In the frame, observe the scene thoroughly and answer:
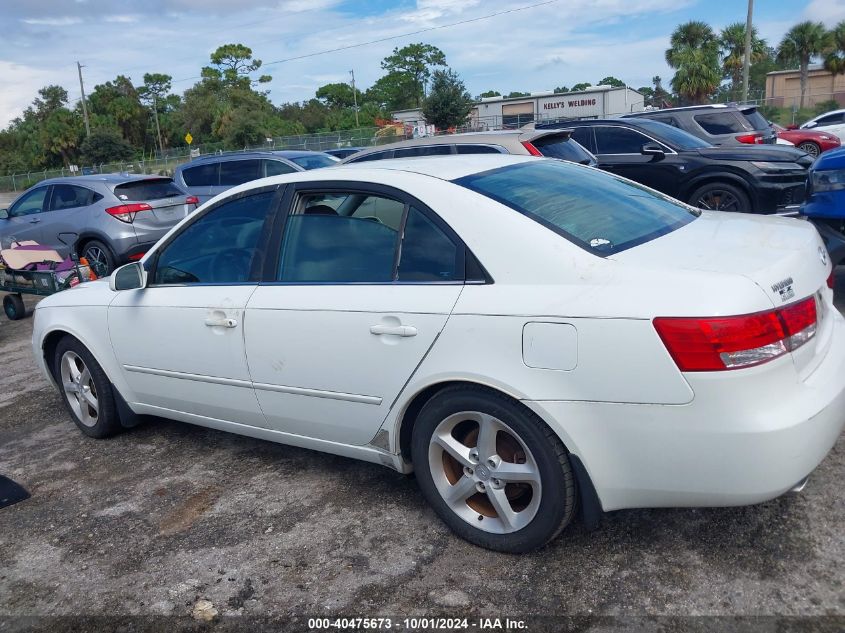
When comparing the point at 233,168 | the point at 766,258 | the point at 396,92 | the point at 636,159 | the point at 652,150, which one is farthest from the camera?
the point at 396,92

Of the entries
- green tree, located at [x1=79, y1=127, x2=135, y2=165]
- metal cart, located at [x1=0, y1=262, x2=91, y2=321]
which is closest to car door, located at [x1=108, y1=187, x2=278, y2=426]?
metal cart, located at [x1=0, y1=262, x2=91, y2=321]

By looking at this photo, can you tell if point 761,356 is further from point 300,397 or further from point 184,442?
point 184,442

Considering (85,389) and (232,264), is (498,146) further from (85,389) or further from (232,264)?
(85,389)

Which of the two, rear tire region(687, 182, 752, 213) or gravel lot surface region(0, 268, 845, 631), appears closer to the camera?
gravel lot surface region(0, 268, 845, 631)

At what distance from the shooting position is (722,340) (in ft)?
8.13

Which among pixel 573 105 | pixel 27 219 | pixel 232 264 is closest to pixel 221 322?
pixel 232 264

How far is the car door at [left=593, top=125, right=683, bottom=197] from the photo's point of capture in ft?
31.4

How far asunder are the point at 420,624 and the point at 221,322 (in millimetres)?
1788

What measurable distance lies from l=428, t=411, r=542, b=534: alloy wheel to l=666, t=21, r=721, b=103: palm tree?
4610 centimetres

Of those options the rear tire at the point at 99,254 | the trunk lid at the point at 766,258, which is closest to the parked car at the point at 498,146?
the rear tire at the point at 99,254

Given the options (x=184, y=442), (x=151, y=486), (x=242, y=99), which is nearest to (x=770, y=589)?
(x=151, y=486)

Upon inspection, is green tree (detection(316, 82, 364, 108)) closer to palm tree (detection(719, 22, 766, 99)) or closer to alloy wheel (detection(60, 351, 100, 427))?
palm tree (detection(719, 22, 766, 99))

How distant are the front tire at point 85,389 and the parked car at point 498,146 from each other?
4375mm

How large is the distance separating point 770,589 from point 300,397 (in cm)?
209
